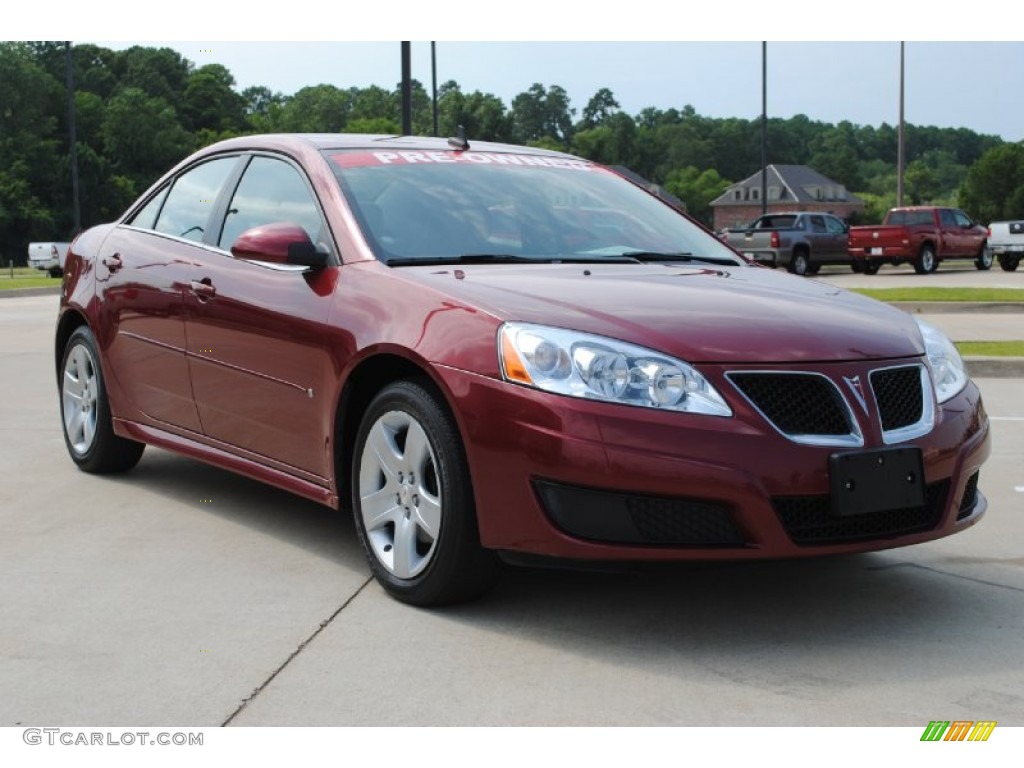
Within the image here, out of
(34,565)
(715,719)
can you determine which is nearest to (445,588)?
(715,719)

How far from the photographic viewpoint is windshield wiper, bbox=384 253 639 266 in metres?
4.97

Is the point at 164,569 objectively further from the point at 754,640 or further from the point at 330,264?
the point at 754,640

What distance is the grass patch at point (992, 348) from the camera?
40.2 ft

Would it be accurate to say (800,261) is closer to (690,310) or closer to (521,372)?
(690,310)

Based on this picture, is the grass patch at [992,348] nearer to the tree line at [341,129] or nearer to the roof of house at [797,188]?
the tree line at [341,129]

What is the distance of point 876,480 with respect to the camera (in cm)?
417

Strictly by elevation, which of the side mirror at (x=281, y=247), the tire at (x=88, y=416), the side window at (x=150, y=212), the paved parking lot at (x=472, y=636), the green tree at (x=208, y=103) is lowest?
the paved parking lot at (x=472, y=636)

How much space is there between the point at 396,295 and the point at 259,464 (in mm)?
1137

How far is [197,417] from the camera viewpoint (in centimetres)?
590

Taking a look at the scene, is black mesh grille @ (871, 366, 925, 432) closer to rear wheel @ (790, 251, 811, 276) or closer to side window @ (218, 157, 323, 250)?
side window @ (218, 157, 323, 250)

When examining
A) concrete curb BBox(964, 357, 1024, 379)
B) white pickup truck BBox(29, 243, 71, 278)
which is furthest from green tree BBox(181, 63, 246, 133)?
concrete curb BBox(964, 357, 1024, 379)

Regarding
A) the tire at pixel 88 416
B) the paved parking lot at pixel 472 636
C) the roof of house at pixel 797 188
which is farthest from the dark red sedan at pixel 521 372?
the roof of house at pixel 797 188

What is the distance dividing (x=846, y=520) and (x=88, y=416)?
4.11m

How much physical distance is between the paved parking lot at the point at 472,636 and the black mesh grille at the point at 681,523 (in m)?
0.14
